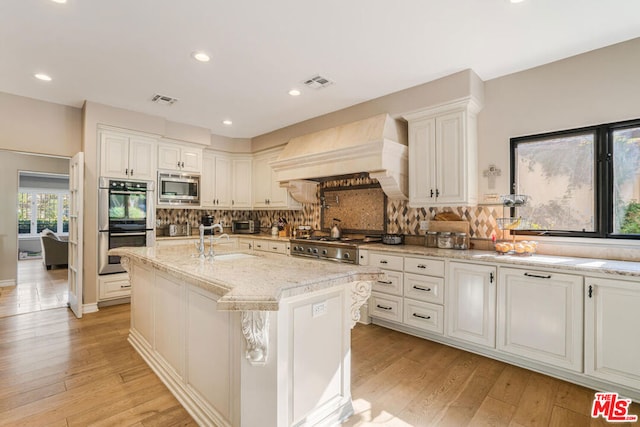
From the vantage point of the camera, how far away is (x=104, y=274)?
13.9 feet

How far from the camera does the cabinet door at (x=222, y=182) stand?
569cm

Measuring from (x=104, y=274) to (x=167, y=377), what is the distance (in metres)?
2.66

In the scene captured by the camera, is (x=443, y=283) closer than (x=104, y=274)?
Yes

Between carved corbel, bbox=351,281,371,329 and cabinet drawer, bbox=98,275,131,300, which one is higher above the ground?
carved corbel, bbox=351,281,371,329

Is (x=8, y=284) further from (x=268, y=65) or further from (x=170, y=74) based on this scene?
(x=268, y=65)

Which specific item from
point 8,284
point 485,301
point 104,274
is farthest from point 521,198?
point 8,284

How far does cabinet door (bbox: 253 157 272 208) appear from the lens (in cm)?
557

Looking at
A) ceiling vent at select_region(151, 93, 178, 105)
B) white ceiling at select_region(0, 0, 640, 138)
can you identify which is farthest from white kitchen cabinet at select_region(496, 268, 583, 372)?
ceiling vent at select_region(151, 93, 178, 105)

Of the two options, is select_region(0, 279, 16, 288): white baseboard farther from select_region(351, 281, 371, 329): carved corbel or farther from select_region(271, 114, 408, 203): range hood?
select_region(351, 281, 371, 329): carved corbel

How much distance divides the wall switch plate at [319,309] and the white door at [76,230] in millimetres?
3698

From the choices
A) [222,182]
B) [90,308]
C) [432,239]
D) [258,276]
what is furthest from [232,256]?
[222,182]

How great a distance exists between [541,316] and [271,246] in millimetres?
3571

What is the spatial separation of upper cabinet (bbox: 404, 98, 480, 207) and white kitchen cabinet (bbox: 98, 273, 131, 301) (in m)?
4.08

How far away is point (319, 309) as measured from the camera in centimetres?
177
